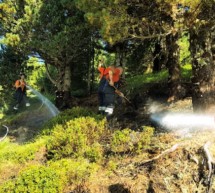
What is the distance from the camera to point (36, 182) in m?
7.00

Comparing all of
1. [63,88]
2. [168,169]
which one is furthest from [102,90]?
[63,88]

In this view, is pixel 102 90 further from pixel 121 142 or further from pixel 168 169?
pixel 168 169

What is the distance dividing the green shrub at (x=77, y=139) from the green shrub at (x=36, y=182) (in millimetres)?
1508

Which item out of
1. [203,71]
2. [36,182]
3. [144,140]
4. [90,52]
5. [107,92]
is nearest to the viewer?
[36,182]

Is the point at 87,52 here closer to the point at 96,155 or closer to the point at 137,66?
the point at 137,66

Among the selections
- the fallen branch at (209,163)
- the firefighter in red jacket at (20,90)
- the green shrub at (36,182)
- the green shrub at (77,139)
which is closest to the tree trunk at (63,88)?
the firefighter in red jacket at (20,90)

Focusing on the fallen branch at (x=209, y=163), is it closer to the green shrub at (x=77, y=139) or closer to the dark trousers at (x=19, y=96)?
the green shrub at (x=77, y=139)

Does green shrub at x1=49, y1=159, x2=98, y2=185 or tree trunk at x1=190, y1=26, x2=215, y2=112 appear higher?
tree trunk at x1=190, y1=26, x2=215, y2=112

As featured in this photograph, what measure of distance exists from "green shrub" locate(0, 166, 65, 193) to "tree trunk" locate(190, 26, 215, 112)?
4.40m

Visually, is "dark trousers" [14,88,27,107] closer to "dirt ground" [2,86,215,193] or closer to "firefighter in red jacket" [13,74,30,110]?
"firefighter in red jacket" [13,74,30,110]

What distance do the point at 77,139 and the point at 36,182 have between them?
2270mm

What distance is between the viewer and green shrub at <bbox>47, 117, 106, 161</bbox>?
346 inches

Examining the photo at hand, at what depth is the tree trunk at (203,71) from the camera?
378 inches

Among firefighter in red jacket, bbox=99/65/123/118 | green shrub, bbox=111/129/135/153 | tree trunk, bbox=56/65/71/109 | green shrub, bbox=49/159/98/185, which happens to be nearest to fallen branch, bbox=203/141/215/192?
green shrub, bbox=111/129/135/153
